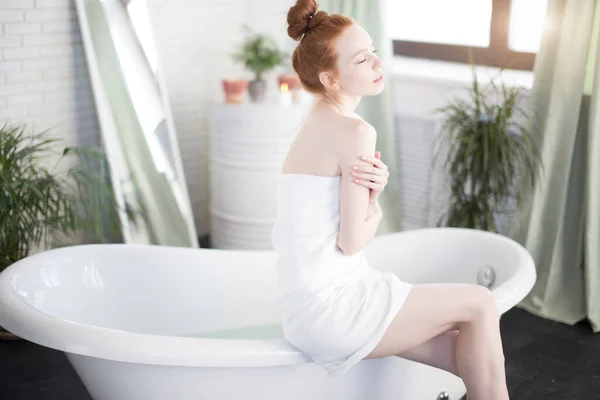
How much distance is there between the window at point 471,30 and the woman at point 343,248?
1.75 metres

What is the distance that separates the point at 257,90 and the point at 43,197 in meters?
1.30

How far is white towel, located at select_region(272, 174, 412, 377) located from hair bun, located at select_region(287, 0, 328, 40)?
0.38m

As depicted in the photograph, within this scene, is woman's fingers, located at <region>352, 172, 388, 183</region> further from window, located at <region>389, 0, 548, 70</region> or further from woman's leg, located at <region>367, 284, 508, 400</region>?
window, located at <region>389, 0, 548, 70</region>

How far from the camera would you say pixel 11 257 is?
285 cm

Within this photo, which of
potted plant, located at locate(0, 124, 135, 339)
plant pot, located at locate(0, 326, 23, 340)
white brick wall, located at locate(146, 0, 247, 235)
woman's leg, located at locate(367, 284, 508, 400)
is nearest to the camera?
woman's leg, located at locate(367, 284, 508, 400)

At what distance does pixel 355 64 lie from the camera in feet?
5.99

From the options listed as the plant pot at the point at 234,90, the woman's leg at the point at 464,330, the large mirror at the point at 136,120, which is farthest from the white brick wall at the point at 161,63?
the woman's leg at the point at 464,330

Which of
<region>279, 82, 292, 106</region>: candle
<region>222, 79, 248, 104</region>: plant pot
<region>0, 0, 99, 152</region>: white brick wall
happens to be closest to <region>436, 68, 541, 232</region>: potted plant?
<region>279, 82, 292, 106</region>: candle

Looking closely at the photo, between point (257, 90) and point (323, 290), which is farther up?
point (257, 90)

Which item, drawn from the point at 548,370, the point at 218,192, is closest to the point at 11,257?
the point at 218,192

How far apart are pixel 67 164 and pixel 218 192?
0.76 m

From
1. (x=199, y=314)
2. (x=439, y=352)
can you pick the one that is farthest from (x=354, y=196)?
(x=199, y=314)

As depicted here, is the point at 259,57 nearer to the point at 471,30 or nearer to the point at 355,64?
the point at 471,30

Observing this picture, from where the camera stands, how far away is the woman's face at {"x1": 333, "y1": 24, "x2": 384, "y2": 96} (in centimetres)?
182
